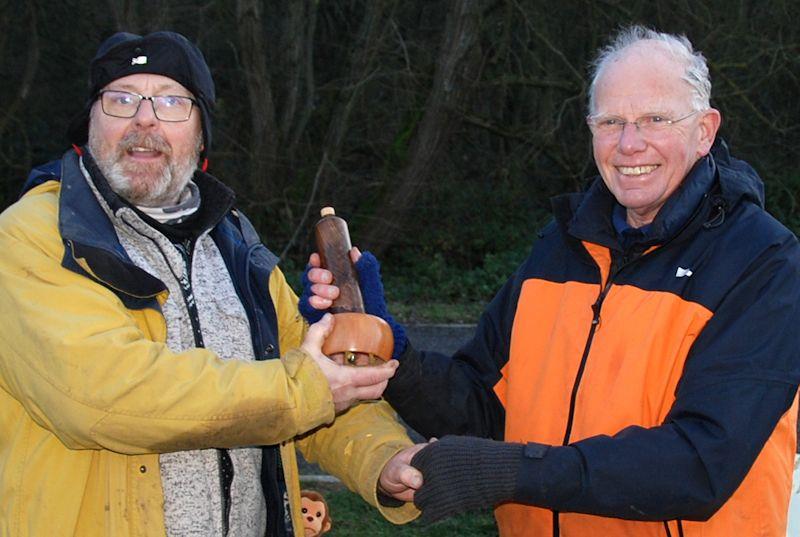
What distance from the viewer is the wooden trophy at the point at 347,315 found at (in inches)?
114

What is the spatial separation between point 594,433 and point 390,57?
11000mm

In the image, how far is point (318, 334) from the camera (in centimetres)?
286

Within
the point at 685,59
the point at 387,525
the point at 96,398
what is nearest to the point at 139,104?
the point at 96,398

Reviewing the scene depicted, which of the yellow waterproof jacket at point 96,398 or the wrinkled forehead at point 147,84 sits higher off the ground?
the wrinkled forehead at point 147,84

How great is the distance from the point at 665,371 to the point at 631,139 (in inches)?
28.1

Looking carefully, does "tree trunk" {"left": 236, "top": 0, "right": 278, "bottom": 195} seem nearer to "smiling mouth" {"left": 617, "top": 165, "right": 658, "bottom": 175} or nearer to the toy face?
the toy face

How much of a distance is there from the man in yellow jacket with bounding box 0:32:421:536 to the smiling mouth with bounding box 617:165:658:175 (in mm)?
955

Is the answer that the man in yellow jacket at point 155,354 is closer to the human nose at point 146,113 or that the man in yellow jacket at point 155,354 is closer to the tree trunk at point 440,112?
the human nose at point 146,113

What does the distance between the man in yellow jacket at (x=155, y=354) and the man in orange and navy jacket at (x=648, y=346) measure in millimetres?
323

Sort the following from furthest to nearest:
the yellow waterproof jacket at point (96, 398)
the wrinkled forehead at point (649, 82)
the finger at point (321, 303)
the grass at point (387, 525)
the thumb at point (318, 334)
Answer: the grass at point (387, 525) < the finger at point (321, 303) < the wrinkled forehead at point (649, 82) < the thumb at point (318, 334) < the yellow waterproof jacket at point (96, 398)

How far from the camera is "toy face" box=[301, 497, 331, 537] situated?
3.34 m

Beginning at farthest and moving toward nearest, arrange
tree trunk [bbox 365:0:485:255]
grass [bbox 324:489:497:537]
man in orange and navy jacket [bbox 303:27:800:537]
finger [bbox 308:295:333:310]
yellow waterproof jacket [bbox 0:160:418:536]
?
tree trunk [bbox 365:0:485:255], grass [bbox 324:489:497:537], finger [bbox 308:295:333:310], man in orange and navy jacket [bbox 303:27:800:537], yellow waterproof jacket [bbox 0:160:418:536]

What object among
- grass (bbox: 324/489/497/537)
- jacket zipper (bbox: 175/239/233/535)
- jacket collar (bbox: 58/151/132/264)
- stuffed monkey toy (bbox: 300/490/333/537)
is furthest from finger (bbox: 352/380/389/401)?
grass (bbox: 324/489/497/537)

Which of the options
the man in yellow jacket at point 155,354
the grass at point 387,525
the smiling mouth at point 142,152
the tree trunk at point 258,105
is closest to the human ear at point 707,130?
the man in yellow jacket at point 155,354
